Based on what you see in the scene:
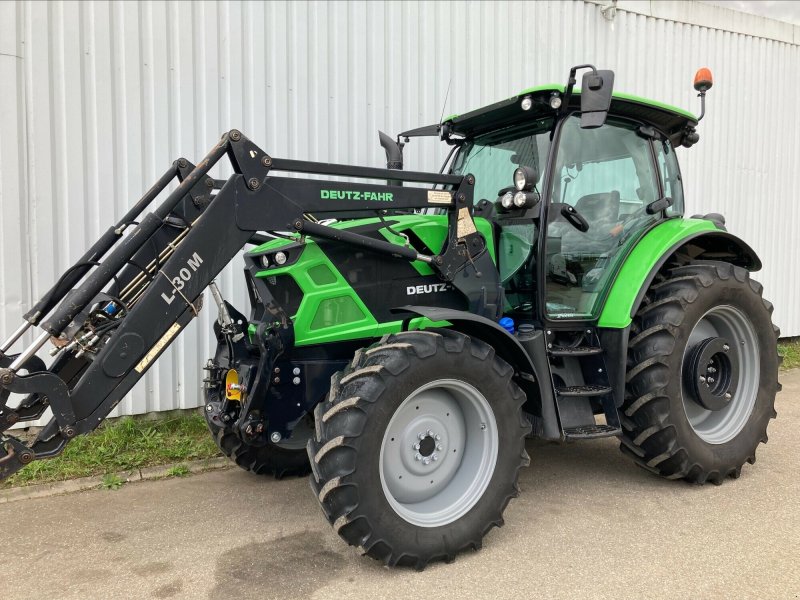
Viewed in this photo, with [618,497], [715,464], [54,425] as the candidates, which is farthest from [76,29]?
[715,464]

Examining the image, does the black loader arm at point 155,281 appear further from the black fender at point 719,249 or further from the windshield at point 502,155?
the black fender at point 719,249

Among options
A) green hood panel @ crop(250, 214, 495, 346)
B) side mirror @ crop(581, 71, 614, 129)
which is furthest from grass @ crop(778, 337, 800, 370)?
green hood panel @ crop(250, 214, 495, 346)

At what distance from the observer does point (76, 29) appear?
4629mm

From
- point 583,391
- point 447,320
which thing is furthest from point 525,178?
point 583,391

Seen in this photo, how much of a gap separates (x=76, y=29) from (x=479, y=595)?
4.75 metres

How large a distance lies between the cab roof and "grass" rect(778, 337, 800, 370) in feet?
16.7

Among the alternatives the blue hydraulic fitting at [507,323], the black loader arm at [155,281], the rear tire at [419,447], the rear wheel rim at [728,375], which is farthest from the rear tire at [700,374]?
the black loader arm at [155,281]

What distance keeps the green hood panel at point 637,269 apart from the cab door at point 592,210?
61mm

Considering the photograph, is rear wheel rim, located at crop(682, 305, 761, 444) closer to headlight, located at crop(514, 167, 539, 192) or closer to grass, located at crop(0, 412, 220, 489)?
headlight, located at crop(514, 167, 539, 192)

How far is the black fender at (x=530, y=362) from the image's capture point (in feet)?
10.4

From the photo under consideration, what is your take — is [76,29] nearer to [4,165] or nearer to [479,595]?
[4,165]

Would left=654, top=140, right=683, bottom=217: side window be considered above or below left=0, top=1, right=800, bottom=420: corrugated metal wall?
below

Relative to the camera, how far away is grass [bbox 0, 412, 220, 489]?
162 inches

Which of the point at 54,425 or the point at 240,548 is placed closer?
the point at 54,425
